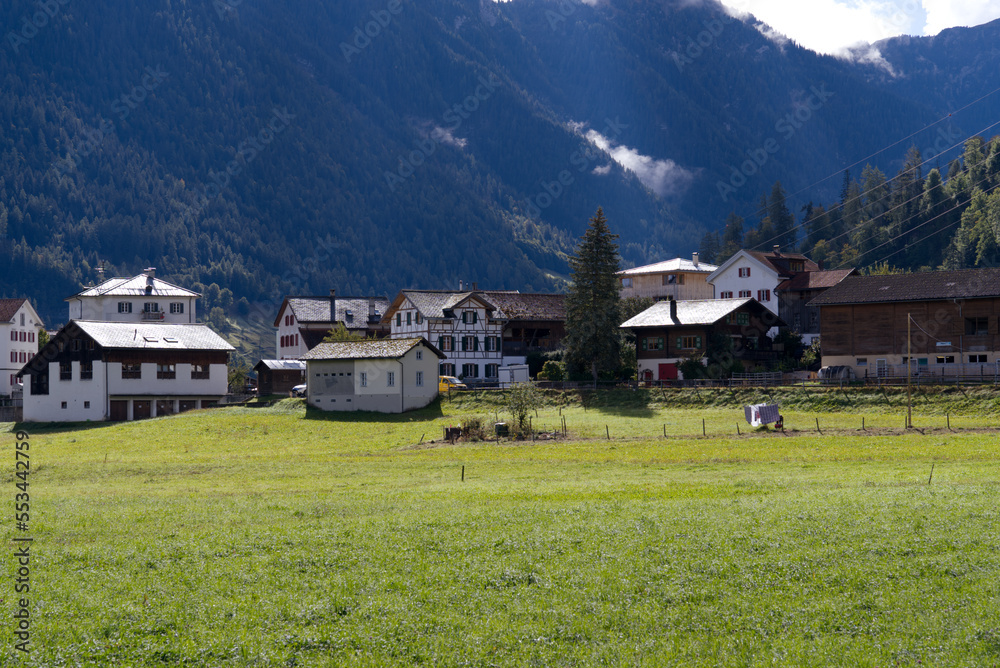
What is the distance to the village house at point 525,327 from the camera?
103 metres

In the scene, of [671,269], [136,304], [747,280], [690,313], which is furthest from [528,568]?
[671,269]

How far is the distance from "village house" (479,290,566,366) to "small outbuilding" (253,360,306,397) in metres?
21.8

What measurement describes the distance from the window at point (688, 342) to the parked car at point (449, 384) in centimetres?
2031

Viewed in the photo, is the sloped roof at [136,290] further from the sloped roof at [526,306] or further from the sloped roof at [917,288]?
the sloped roof at [917,288]

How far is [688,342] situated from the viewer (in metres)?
86.6

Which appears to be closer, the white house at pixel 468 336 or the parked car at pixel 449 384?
the parked car at pixel 449 384

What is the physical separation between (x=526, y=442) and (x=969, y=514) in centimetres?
3267

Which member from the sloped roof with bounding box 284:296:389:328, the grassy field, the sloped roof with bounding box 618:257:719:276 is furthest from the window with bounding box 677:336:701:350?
the grassy field

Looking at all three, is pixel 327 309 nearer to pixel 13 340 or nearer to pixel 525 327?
pixel 525 327

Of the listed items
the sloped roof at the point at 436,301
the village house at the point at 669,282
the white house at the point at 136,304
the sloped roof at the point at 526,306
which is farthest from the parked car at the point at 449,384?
the village house at the point at 669,282

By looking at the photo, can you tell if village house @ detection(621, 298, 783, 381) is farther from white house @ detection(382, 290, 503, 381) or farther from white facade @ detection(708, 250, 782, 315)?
white facade @ detection(708, 250, 782, 315)

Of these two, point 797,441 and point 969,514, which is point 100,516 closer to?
point 969,514

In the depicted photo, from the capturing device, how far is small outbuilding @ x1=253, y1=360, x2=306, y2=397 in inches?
3910

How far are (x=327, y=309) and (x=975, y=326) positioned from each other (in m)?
75.7
